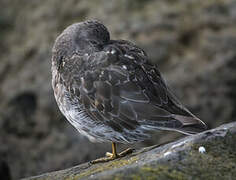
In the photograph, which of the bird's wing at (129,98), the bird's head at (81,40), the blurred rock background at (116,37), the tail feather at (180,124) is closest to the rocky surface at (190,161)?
the tail feather at (180,124)

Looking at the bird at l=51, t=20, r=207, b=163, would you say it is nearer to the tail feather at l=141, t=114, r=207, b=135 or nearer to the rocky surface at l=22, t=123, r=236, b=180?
the tail feather at l=141, t=114, r=207, b=135

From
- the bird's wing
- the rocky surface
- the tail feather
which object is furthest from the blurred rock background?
the rocky surface

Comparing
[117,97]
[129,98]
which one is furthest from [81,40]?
[129,98]

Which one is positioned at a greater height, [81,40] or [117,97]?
[81,40]

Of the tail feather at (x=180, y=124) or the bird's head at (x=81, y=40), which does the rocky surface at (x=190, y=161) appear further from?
the bird's head at (x=81, y=40)

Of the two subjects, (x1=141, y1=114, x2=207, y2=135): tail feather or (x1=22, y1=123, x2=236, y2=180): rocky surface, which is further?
(x1=141, y1=114, x2=207, y2=135): tail feather

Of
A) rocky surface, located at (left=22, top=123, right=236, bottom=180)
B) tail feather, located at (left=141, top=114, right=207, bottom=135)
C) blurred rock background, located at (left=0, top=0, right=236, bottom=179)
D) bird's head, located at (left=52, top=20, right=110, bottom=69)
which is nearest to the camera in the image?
rocky surface, located at (left=22, top=123, right=236, bottom=180)

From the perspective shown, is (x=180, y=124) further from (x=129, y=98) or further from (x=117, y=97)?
(x=117, y=97)
